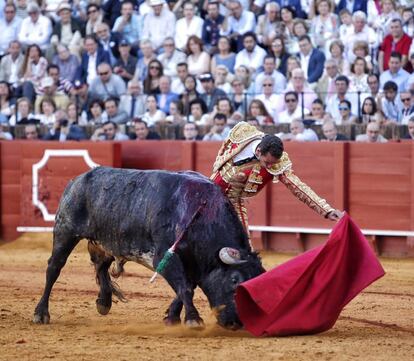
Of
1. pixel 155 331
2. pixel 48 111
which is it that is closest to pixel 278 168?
pixel 155 331

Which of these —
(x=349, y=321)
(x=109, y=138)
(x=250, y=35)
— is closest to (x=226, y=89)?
(x=250, y=35)

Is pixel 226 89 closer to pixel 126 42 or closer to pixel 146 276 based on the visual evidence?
pixel 126 42

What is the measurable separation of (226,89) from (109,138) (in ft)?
4.72

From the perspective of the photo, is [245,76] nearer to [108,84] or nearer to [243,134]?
[108,84]

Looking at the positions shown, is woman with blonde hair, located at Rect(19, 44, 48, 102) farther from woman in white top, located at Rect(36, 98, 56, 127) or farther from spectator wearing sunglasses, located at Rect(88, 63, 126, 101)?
spectator wearing sunglasses, located at Rect(88, 63, 126, 101)

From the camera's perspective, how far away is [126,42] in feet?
44.0

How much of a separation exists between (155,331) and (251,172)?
3.49 feet

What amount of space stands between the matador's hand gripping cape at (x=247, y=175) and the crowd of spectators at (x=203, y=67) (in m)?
4.25

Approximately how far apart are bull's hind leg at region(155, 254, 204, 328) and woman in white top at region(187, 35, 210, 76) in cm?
660

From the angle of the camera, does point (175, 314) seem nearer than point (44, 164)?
Yes

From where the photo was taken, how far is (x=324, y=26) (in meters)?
11.9

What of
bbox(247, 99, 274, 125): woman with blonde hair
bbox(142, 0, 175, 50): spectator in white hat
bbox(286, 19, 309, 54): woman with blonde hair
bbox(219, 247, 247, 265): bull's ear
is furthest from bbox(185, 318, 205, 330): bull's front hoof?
bbox(142, 0, 175, 50): spectator in white hat

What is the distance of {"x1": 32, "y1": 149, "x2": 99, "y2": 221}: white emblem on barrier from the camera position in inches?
481

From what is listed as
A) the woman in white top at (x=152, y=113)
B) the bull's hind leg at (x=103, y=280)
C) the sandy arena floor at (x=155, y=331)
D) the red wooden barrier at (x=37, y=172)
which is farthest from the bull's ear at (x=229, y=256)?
the woman in white top at (x=152, y=113)
